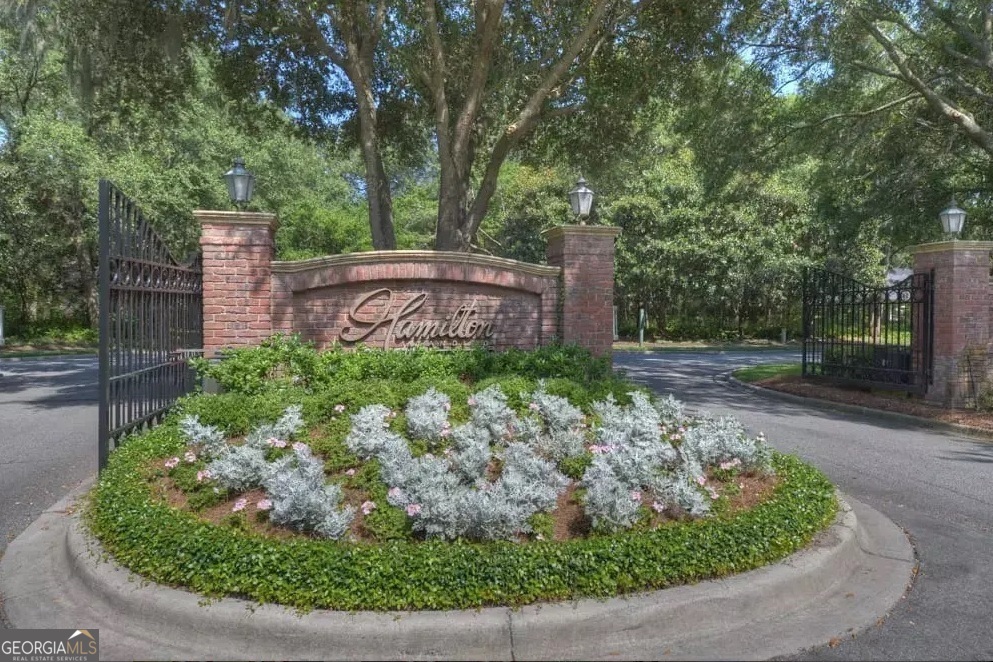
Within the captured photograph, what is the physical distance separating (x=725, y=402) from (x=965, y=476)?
5.28m

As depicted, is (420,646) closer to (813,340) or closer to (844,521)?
(844,521)

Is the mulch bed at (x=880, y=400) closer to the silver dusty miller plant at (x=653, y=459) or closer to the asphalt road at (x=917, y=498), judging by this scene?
the asphalt road at (x=917, y=498)

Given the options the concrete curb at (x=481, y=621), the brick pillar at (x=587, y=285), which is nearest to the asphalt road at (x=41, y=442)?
the concrete curb at (x=481, y=621)

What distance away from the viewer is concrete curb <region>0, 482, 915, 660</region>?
2973 mm

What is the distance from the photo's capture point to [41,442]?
26.2ft

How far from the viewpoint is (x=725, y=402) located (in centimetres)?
1173

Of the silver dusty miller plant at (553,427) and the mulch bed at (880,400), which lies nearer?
the silver dusty miller plant at (553,427)

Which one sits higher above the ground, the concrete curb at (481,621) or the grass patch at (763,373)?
the grass patch at (763,373)

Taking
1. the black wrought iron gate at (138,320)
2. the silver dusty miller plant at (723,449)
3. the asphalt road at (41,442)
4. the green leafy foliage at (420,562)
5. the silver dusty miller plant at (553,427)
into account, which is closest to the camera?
the green leafy foliage at (420,562)

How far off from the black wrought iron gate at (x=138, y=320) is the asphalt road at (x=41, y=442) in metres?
0.74

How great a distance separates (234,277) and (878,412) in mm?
9760

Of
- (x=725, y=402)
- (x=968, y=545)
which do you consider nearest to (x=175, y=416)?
(x=968, y=545)

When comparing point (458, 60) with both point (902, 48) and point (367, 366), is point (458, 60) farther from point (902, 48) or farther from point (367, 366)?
point (902, 48)

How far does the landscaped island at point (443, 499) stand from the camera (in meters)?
3.20
